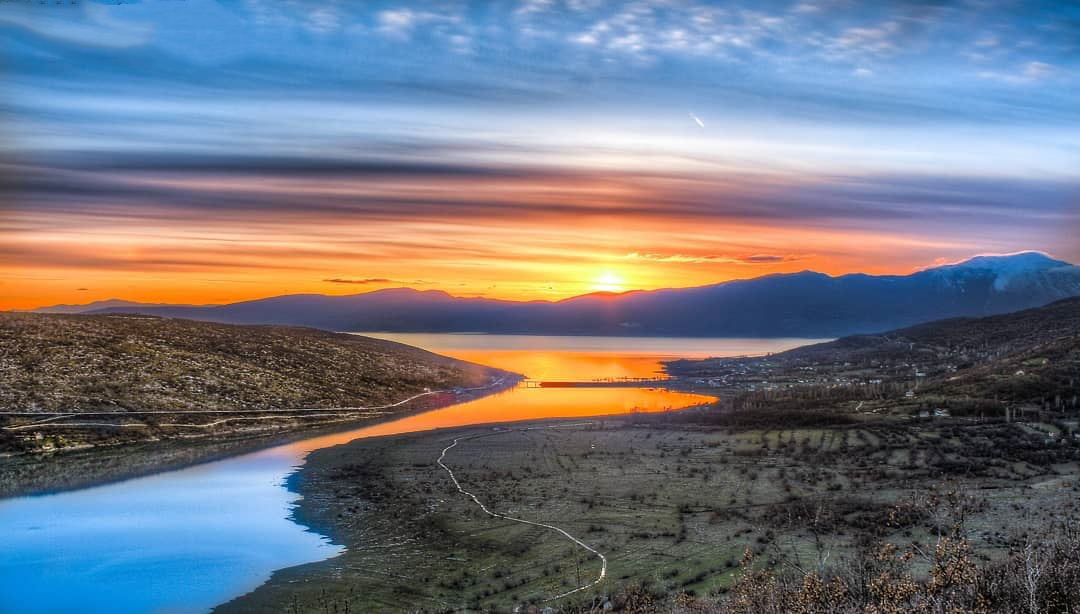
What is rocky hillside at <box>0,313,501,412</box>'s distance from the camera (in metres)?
47.1

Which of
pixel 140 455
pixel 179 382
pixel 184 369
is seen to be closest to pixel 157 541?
pixel 140 455

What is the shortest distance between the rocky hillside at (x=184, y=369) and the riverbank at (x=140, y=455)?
572 centimetres

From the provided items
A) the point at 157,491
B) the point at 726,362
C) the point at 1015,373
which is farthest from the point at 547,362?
the point at 157,491

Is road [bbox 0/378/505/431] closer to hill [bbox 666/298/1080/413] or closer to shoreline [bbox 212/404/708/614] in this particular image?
shoreline [bbox 212/404/708/614]

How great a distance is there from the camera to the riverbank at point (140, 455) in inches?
1171

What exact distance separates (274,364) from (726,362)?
66.9m

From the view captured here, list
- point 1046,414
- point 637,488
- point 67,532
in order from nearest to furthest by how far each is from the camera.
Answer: point 67,532 → point 637,488 → point 1046,414

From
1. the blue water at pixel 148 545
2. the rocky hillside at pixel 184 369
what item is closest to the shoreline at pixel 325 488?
the blue water at pixel 148 545

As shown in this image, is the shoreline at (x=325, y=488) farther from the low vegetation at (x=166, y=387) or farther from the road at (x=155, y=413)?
the road at (x=155, y=413)

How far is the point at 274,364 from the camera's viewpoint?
6469 centimetres

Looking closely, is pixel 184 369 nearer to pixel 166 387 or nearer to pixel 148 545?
pixel 166 387

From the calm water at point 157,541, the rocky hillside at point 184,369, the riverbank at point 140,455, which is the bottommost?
the riverbank at point 140,455

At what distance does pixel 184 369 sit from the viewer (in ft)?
183

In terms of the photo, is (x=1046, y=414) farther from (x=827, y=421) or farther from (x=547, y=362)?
(x=547, y=362)
